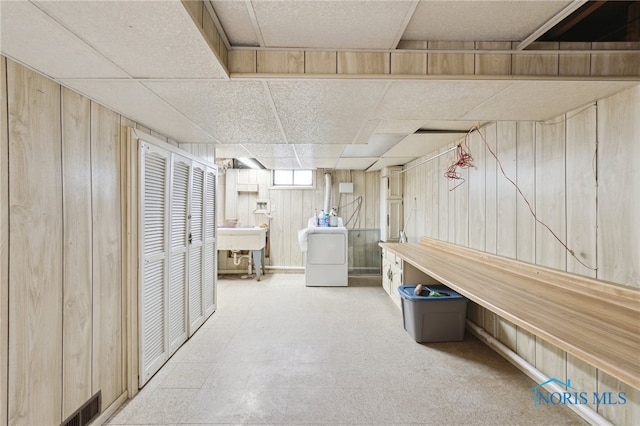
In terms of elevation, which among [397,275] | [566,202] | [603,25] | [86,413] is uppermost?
[603,25]

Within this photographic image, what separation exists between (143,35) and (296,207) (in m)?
4.62

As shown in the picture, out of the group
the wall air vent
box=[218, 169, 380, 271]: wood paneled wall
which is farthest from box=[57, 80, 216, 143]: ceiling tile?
box=[218, 169, 380, 271]: wood paneled wall

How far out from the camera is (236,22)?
123cm

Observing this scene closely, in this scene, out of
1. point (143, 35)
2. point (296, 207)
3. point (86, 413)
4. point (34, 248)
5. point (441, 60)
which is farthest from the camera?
point (296, 207)

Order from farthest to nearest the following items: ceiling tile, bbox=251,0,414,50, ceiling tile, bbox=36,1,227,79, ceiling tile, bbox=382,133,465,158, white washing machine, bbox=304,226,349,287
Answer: white washing machine, bbox=304,226,349,287, ceiling tile, bbox=382,133,465,158, ceiling tile, bbox=251,0,414,50, ceiling tile, bbox=36,1,227,79

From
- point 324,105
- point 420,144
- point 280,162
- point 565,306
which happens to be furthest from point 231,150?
point 565,306

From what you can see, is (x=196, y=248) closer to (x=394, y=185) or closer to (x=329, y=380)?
(x=329, y=380)

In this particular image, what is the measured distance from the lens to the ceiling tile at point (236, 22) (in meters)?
1.12

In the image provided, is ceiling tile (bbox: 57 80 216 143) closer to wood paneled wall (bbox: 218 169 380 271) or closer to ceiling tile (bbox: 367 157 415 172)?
ceiling tile (bbox: 367 157 415 172)

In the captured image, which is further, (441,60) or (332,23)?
(441,60)

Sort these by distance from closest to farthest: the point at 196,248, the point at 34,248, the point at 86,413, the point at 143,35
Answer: the point at 143,35
the point at 34,248
the point at 86,413
the point at 196,248

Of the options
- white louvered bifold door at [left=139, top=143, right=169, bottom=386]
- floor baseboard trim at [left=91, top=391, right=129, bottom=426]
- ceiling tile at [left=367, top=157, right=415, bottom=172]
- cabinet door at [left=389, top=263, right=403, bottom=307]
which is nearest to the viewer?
floor baseboard trim at [left=91, top=391, right=129, bottom=426]

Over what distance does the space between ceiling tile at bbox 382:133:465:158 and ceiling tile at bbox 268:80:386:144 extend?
3.25 ft

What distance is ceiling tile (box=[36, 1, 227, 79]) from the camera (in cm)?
89
